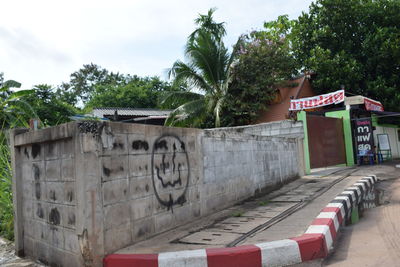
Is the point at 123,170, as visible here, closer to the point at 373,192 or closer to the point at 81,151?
the point at 81,151

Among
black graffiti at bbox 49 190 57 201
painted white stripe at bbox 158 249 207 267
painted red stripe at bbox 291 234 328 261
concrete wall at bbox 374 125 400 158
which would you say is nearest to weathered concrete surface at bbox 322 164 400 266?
painted red stripe at bbox 291 234 328 261

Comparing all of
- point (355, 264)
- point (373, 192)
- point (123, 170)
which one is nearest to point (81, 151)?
point (123, 170)

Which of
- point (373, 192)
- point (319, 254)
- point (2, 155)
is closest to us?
point (319, 254)

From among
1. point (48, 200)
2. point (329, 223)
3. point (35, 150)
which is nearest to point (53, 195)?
point (48, 200)

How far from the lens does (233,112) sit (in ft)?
53.3

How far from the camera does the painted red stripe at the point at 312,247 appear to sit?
11.2ft

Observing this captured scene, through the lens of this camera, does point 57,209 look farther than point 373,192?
No

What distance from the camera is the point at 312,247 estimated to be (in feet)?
11.4

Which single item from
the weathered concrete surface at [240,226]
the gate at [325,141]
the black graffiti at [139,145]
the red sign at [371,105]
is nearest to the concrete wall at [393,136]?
the red sign at [371,105]

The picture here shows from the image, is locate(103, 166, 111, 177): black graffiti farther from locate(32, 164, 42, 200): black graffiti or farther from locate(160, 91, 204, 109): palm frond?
locate(160, 91, 204, 109): palm frond

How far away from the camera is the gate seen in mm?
11711

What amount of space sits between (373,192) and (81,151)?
277 inches

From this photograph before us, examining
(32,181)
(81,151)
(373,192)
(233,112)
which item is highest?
(233,112)

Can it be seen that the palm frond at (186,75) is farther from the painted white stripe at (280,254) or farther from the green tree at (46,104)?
the painted white stripe at (280,254)
